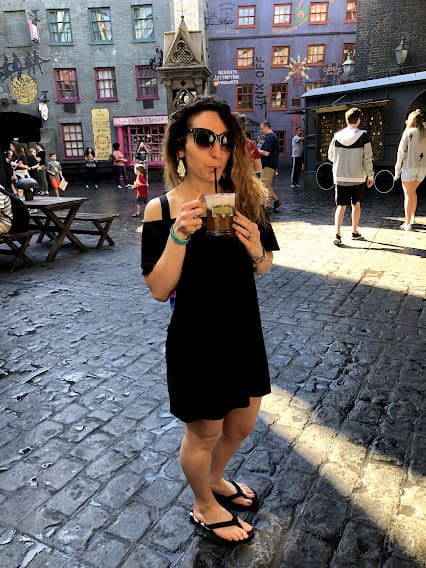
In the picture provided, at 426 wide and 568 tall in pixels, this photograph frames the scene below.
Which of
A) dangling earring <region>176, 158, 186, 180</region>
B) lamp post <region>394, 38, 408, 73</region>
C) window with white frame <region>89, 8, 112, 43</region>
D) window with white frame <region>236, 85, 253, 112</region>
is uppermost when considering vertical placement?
→ window with white frame <region>89, 8, 112, 43</region>

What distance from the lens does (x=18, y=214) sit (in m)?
6.73

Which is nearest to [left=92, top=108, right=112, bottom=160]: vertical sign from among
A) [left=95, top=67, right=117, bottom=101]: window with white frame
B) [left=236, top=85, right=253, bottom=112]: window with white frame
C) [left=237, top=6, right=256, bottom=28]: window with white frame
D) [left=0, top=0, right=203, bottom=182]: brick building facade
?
[left=0, top=0, right=203, bottom=182]: brick building facade

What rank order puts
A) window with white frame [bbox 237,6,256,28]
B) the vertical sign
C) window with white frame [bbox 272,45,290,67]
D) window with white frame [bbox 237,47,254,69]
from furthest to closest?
window with white frame [bbox 237,47,254,69] < window with white frame [bbox 272,45,290,67] < window with white frame [bbox 237,6,256,28] < the vertical sign

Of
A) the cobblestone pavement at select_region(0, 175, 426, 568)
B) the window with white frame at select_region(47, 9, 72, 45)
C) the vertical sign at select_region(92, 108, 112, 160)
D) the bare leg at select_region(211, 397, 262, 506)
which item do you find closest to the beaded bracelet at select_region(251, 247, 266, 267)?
the bare leg at select_region(211, 397, 262, 506)

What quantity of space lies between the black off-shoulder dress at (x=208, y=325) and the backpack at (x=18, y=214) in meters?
5.65

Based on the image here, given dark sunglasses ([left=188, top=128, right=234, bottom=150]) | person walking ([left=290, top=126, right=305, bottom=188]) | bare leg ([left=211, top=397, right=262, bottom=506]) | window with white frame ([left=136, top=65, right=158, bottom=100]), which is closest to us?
dark sunglasses ([left=188, top=128, right=234, bottom=150])

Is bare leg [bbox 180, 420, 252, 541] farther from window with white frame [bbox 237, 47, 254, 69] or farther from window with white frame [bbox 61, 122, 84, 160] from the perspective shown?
window with white frame [bbox 237, 47, 254, 69]

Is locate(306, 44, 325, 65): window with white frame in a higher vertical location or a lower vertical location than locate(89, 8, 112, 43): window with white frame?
lower

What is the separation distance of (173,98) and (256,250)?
25.9ft

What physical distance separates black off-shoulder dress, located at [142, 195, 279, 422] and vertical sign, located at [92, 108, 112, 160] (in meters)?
22.4

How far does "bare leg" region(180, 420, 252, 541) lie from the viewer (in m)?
1.81

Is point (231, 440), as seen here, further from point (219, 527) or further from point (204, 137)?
point (204, 137)

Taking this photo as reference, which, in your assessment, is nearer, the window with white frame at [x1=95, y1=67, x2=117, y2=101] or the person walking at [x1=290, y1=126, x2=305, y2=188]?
the person walking at [x1=290, y1=126, x2=305, y2=188]

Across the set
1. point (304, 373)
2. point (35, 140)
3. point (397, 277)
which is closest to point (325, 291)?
point (397, 277)
